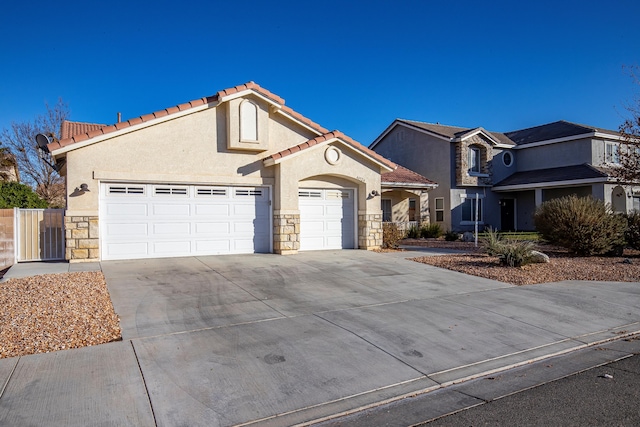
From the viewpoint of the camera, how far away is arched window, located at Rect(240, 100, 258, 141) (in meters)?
14.2

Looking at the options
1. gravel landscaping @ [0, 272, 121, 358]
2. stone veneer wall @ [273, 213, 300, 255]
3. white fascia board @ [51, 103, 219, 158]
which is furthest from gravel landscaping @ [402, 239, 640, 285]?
gravel landscaping @ [0, 272, 121, 358]

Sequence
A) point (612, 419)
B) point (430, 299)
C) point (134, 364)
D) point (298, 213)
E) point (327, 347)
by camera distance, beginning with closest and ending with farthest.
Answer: point (612, 419) < point (134, 364) < point (327, 347) < point (430, 299) < point (298, 213)

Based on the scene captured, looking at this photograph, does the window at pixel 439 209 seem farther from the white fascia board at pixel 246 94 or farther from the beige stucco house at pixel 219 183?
the white fascia board at pixel 246 94

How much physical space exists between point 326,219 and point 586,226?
8.84m

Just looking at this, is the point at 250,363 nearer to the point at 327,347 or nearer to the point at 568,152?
the point at 327,347

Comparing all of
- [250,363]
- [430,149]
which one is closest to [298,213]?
[250,363]

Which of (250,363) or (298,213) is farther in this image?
(298,213)

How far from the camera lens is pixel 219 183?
46.5 feet

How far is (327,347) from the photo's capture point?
5934 mm

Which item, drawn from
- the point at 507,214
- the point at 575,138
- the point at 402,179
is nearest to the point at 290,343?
the point at 402,179

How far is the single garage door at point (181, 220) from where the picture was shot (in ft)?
42.5

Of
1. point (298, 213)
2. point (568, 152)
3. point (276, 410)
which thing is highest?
point (568, 152)

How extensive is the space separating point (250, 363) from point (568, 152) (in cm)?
2744

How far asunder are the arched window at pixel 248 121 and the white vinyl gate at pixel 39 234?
229 inches
